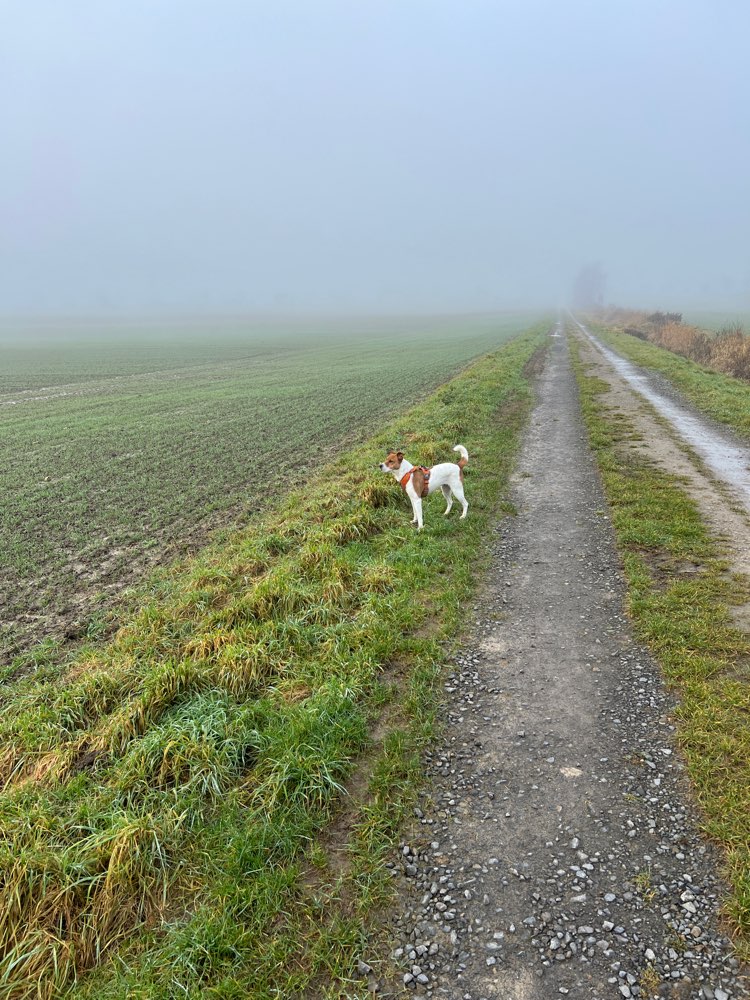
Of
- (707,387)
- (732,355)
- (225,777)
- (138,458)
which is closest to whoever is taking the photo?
(225,777)

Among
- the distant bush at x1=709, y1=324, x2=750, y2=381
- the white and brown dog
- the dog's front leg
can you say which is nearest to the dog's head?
the white and brown dog

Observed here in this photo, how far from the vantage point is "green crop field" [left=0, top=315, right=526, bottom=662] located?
10.2 meters

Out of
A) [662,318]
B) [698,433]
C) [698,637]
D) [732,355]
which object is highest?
[662,318]

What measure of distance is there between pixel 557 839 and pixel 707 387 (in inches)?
1034

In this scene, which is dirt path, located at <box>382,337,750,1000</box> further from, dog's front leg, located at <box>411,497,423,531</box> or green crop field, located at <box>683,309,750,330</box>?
green crop field, located at <box>683,309,750,330</box>

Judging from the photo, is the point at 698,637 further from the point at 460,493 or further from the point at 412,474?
the point at 412,474

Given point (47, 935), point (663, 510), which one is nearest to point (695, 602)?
point (663, 510)

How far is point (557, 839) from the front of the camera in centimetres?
420

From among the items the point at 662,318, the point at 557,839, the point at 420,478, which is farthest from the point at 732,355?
→ the point at 662,318

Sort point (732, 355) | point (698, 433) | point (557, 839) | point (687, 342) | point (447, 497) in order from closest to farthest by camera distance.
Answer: point (557, 839) < point (447, 497) < point (698, 433) < point (732, 355) < point (687, 342)

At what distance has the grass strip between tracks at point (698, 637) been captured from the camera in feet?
13.7

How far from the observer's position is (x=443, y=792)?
A: 4.77 m

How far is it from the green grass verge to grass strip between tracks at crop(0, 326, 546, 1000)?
1571 cm

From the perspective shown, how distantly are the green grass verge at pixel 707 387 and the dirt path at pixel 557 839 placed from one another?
15.2 m
